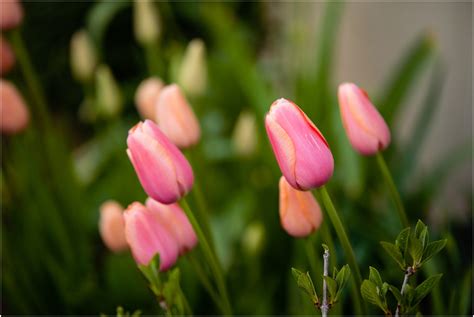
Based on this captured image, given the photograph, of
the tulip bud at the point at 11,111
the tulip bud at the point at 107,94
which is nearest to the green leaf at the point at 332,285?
the tulip bud at the point at 11,111

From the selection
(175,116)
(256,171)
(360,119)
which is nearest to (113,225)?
(175,116)

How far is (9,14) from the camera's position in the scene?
567 mm

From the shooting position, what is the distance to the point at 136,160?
382 millimetres

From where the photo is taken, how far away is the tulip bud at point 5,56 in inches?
23.9

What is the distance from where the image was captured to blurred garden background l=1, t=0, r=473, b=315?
0.70 m

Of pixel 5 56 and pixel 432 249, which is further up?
pixel 5 56

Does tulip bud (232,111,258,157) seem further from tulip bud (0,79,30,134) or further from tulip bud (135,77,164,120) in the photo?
tulip bud (0,79,30,134)

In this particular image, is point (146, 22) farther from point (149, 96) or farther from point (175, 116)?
point (175, 116)

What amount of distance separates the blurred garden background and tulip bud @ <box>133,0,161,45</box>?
19 millimetres

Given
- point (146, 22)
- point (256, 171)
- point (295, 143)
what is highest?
point (146, 22)

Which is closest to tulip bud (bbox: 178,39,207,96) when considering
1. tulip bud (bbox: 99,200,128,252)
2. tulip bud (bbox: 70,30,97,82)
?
tulip bud (bbox: 70,30,97,82)

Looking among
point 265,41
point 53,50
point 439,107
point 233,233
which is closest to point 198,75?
point 233,233

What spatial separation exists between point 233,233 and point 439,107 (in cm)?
50

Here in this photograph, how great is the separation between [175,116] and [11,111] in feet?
0.54
